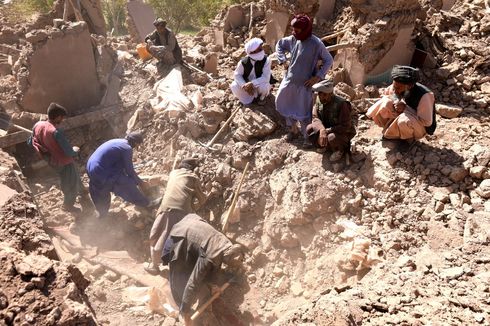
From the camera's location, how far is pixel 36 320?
90.9 inches

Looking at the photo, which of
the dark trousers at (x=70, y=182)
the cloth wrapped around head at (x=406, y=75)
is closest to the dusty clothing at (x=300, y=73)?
the cloth wrapped around head at (x=406, y=75)

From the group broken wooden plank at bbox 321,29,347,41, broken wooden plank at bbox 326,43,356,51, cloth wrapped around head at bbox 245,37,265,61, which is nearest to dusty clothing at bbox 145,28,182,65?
cloth wrapped around head at bbox 245,37,265,61

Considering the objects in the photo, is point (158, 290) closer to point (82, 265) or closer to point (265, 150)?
point (82, 265)

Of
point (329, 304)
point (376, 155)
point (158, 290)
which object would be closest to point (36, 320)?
point (329, 304)

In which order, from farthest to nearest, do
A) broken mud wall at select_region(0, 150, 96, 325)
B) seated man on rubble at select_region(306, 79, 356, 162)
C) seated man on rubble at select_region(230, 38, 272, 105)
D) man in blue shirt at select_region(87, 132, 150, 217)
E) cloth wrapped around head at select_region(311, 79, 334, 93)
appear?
1. seated man on rubble at select_region(230, 38, 272, 105)
2. man in blue shirt at select_region(87, 132, 150, 217)
3. seated man on rubble at select_region(306, 79, 356, 162)
4. cloth wrapped around head at select_region(311, 79, 334, 93)
5. broken mud wall at select_region(0, 150, 96, 325)

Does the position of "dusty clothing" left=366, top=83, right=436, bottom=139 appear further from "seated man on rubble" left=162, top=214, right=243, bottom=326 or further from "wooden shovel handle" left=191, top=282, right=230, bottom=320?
"wooden shovel handle" left=191, top=282, right=230, bottom=320

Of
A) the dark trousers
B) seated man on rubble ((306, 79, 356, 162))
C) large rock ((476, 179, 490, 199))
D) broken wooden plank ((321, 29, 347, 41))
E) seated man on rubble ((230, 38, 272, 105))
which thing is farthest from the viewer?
broken wooden plank ((321, 29, 347, 41))

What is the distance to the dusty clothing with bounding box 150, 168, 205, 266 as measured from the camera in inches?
188

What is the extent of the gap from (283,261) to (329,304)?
181cm

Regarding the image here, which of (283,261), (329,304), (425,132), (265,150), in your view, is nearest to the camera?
(329,304)

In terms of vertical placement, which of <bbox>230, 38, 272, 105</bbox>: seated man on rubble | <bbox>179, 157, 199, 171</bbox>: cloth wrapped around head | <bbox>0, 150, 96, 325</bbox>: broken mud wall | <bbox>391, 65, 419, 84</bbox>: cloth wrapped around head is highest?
<bbox>391, 65, 419, 84</bbox>: cloth wrapped around head

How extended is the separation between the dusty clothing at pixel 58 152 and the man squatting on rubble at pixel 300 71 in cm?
302

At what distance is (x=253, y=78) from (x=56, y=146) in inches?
117

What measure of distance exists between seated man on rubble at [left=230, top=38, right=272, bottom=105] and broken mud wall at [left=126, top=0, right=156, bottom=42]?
21.2 feet
